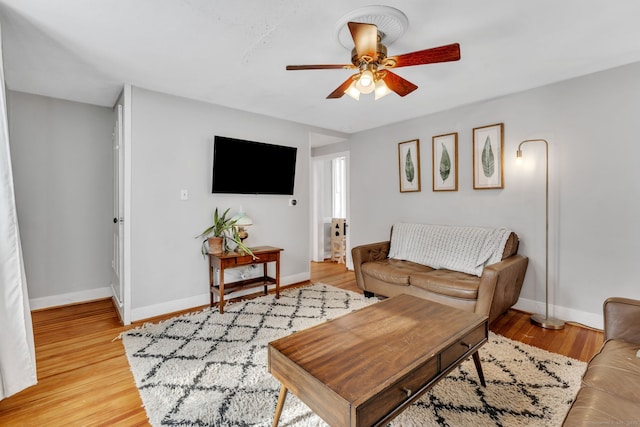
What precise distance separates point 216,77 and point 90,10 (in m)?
1.03

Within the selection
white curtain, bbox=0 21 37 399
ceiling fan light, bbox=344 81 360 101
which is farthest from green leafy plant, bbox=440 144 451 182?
white curtain, bbox=0 21 37 399

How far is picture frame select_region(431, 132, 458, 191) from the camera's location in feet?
11.9

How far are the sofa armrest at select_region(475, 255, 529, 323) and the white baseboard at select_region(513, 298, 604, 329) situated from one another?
291 millimetres

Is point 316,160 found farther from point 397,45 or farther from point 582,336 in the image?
point 582,336

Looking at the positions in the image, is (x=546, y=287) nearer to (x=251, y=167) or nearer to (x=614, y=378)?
(x=614, y=378)

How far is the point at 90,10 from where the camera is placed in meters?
1.77

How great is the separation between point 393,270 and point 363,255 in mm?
458

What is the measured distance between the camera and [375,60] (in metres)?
1.87

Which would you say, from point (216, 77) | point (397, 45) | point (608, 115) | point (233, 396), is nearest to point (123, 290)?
point (233, 396)

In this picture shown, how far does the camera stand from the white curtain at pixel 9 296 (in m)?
1.67

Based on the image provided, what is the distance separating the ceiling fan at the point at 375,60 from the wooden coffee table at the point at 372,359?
1.54 metres

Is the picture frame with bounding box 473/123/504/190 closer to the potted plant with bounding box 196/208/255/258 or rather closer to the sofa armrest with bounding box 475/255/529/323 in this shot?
the sofa armrest with bounding box 475/255/529/323

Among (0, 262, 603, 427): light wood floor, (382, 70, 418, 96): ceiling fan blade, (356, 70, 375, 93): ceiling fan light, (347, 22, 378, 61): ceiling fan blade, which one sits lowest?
(0, 262, 603, 427): light wood floor

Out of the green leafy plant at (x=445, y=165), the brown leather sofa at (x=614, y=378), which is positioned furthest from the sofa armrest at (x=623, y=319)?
the green leafy plant at (x=445, y=165)
